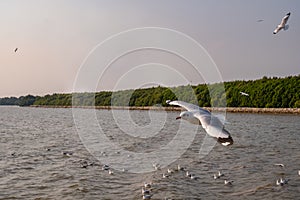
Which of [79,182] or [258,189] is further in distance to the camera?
[79,182]

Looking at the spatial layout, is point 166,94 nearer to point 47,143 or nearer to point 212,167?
point 47,143


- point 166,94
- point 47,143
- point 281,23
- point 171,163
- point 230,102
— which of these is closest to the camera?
point 281,23

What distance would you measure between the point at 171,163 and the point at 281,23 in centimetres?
1025

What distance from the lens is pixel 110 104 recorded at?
178 metres

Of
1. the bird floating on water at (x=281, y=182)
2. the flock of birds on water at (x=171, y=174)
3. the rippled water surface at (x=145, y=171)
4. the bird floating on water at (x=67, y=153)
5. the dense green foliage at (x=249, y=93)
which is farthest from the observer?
the dense green foliage at (x=249, y=93)

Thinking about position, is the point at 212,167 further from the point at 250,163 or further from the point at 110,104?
the point at 110,104

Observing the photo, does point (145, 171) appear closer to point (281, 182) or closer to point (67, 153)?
point (281, 182)

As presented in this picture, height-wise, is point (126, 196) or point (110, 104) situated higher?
point (110, 104)

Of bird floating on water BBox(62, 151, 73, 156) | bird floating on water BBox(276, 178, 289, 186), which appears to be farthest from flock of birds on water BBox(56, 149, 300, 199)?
bird floating on water BBox(62, 151, 73, 156)

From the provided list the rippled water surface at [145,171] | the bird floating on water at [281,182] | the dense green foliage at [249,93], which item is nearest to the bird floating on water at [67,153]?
the rippled water surface at [145,171]

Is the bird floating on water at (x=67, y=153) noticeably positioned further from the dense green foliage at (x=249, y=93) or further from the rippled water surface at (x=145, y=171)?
the dense green foliage at (x=249, y=93)

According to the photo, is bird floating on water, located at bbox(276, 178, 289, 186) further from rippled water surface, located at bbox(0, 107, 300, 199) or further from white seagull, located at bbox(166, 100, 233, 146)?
white seagull, located at bbox(166, 100, 233, 146)

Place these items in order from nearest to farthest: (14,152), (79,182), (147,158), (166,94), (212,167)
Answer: (79,182), (212,167), (147,158), (14,152), (166,94)

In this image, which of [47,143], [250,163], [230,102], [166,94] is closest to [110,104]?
[166,94]
